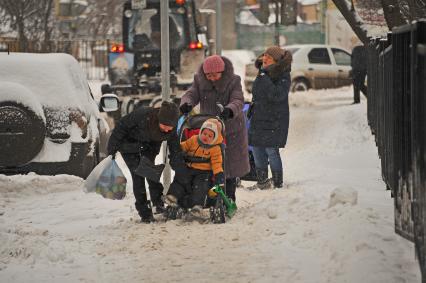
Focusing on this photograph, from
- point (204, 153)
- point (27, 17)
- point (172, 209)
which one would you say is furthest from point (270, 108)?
point (27, 17)

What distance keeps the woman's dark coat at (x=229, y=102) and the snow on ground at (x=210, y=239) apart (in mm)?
449

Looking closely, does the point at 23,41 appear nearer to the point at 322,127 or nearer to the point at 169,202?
the point at 322,127

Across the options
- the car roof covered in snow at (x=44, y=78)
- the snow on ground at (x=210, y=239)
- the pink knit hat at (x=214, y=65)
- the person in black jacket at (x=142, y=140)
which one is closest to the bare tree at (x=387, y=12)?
the snow on ground at (x=210, y=239)

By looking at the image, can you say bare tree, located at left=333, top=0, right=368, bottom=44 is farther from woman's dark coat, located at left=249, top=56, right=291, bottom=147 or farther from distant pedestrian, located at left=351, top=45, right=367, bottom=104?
woman's dark coat, located at left=249, top=56, right=291, bottom=147

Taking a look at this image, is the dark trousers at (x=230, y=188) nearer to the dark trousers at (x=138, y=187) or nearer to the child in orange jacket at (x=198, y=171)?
the child in orange jacket at (x=198, y=171)

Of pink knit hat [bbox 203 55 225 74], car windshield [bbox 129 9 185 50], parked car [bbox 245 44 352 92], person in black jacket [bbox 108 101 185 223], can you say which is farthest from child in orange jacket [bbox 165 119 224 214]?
parked car [bbox 245 44 352 92]

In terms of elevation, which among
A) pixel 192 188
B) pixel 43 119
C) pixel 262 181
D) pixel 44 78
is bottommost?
pixel 262 181

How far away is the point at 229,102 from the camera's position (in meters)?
8.35

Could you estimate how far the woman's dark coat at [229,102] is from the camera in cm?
831

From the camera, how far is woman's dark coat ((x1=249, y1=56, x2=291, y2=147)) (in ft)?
31.3

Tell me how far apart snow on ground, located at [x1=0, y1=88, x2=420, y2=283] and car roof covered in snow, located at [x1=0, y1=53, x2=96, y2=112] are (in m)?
0.94

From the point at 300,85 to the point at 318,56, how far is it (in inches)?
44.5

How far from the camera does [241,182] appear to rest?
10.8 m

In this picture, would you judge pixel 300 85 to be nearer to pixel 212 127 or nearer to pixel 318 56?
pixel 318 56
